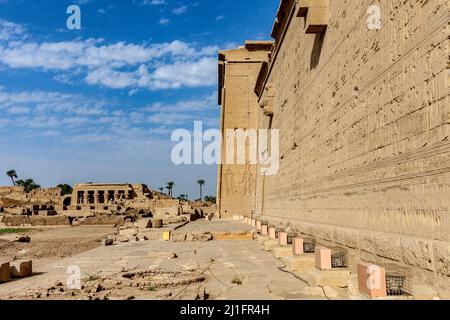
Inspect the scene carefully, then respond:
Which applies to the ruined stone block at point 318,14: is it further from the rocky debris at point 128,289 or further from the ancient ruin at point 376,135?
the rocky debris at point 128,289

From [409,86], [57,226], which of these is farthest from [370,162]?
[57,226]

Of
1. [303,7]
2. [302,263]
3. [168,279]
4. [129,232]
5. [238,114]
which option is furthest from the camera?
[238,114]

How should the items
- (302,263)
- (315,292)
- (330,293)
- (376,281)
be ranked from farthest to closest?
1. (302,263)
2. (315,292)
3. (330,293)
4. (376,281)

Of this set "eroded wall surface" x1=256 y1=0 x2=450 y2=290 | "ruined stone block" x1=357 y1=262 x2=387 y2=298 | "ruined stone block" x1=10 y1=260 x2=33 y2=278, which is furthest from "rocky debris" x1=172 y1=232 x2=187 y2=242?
"ruined stone block" x1=357 y1=262 x2=387 y2=298

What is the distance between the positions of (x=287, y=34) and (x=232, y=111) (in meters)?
14.9

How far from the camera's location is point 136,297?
15.2 ft

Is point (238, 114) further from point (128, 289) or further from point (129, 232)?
point (128, 289)

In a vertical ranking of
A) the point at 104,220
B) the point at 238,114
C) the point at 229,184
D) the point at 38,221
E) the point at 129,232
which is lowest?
the point at 38,221

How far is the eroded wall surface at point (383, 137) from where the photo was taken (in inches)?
143

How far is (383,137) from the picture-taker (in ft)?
15.9

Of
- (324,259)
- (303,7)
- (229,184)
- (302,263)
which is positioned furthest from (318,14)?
(229,184)

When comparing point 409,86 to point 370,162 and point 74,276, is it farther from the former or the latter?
point 74,276

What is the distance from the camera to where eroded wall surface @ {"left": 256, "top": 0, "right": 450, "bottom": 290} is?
3.64 m

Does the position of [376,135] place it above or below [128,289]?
above
